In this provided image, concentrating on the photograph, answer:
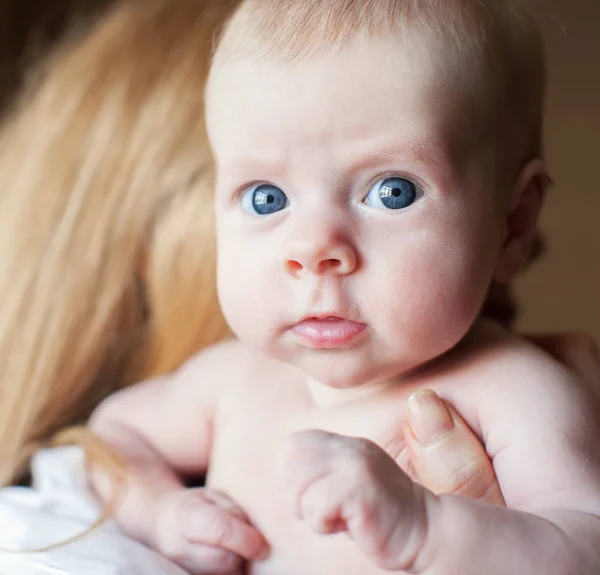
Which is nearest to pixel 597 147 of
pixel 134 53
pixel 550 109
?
pixel 550 109

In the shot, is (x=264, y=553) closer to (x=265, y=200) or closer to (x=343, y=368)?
(x=343, y=368)

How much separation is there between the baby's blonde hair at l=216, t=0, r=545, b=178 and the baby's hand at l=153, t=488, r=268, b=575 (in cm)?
45

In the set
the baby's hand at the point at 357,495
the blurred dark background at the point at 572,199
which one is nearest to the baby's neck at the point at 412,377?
the baby's hand at the point at 357,495

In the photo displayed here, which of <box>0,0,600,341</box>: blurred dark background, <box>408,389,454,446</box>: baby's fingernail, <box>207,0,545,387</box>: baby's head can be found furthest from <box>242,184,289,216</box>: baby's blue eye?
<box>0,0,600,341</box>: blurred dark background

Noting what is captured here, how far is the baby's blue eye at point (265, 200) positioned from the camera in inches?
30.9

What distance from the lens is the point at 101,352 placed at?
1.31 m

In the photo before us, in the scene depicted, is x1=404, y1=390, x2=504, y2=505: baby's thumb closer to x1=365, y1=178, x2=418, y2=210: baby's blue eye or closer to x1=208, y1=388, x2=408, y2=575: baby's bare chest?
x1=208, y1=388, x2=408, y2=575: baby's bare chest

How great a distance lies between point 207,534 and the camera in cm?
89

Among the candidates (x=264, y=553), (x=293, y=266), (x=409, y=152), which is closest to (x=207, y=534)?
(x=264, y=553)

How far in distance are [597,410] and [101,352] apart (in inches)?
30.8

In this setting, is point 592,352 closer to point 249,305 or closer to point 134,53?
point 249,305

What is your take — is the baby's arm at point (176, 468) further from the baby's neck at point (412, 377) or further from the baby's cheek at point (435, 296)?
the baby's cheek at point (435, 296)

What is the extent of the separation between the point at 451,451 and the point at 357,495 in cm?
21

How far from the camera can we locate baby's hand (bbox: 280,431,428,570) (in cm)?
60
